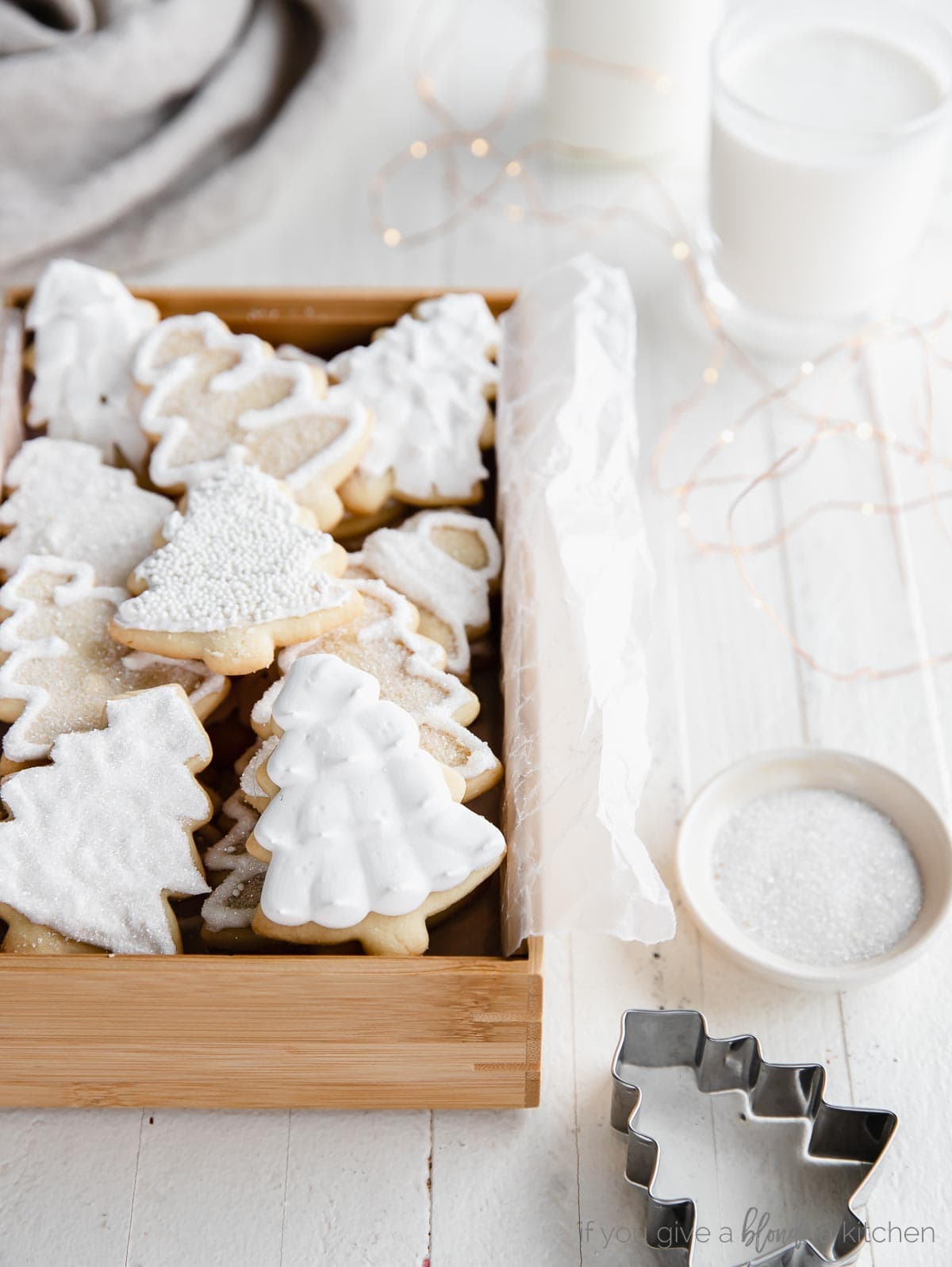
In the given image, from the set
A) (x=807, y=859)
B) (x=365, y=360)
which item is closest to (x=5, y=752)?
(x=365, y=360)

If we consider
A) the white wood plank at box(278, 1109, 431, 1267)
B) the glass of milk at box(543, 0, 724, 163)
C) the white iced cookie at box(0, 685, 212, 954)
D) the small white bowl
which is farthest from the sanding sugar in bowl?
the glass of milk at box(543, 0, 724, 163)

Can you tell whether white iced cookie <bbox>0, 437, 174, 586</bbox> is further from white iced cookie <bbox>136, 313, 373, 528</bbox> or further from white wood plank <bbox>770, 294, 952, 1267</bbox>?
white wood plank <bbox>770, 294, 952, 1267</bbox>

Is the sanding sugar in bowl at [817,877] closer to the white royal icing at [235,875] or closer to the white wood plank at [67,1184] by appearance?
the white royal icing at [235,875]

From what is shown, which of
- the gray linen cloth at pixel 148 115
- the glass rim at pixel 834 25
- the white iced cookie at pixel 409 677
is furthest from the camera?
the gray linen cloth at pixel 148 115

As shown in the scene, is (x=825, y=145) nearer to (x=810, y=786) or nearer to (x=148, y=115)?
(x=810, y=786)

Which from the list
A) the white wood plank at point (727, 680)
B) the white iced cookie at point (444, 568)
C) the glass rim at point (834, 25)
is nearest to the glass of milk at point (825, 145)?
the glass rim at point (834, 25)

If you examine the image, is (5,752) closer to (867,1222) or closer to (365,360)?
(365,360)
